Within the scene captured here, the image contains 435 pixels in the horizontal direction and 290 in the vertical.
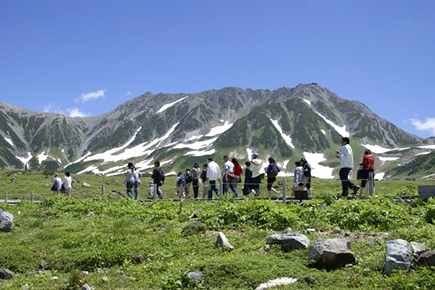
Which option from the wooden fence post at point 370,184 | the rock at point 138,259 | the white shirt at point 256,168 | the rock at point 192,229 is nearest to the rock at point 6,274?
the rock at point 138,259

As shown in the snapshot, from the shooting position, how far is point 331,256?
8.55 meters

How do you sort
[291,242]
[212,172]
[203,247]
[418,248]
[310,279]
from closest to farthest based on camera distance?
[310,279] < [418,248] < [291,242] < [203,247] < [212,172]

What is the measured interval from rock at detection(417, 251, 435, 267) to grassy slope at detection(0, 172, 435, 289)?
1.10 feet

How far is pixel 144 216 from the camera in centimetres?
1561

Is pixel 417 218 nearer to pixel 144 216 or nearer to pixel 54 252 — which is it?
pixel 144 216

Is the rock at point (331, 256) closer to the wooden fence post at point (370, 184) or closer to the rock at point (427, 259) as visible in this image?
the rock at point (427, 259)

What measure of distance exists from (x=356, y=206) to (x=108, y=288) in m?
8.52

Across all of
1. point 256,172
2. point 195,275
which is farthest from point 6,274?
point 256,172

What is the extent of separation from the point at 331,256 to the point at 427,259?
200 cm

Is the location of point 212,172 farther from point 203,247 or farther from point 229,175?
point 203,247

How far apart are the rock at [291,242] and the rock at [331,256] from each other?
78 centimetres

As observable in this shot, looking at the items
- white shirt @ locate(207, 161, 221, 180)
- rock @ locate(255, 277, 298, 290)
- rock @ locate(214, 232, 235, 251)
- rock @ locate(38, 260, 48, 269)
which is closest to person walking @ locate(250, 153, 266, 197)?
white shirt @ locate(207, 161, 221, 180)

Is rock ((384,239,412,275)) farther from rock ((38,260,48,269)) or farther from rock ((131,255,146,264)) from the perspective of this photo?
rock ((38,260,48,269))

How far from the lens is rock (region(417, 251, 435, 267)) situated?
771 cm
